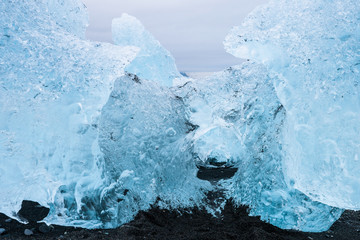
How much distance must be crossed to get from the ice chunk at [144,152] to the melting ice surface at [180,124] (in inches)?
0.5

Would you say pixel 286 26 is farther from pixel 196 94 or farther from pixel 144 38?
pixel 144 38

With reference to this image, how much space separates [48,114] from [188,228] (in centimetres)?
168

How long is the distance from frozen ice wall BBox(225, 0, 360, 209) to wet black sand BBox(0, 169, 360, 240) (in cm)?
58

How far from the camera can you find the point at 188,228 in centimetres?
295

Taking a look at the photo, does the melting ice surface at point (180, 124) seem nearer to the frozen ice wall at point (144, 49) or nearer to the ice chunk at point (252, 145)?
the ice chunk at point (252, 145)

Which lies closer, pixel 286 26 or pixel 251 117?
pixel 286 26

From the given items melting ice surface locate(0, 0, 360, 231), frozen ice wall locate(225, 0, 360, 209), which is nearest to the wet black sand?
melting ice surface locate(0, 0, 360, 231)

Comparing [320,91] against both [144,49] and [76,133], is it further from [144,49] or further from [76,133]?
[144,49]

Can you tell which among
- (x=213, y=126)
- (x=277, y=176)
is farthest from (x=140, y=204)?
(x=277, y=176)

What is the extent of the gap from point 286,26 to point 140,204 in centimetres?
231

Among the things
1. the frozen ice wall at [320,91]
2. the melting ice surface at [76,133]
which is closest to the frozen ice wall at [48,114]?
the melting ice surface at [76,133]

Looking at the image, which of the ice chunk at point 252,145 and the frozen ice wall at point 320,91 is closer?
the frozen ice wall at point 320,91

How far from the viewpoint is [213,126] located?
137 inches

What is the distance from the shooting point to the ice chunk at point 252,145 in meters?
3.23
